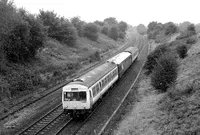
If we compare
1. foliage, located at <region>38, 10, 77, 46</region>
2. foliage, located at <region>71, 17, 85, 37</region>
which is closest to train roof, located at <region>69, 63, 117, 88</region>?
foliage, located at <region>38, 10, 77, 46</region>

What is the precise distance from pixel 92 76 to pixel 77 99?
347 cm

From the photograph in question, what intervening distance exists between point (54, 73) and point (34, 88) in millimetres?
5340

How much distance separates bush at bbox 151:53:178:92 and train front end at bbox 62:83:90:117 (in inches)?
297

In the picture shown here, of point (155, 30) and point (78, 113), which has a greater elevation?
point (155, 30)

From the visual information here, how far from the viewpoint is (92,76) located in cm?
1881

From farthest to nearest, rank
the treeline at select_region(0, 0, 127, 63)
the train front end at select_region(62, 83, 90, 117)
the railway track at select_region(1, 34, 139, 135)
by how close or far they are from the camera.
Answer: the treeline at select_region(0, 0, 127, 63) < the train front end at select_region(62, 83, 90, 117) < the railway track at select_region(1, 34, 139, 135)

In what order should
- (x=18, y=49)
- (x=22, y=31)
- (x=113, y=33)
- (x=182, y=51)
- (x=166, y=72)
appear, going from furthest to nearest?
(x=113, y=33), (x=182, y=51), (x=18, y=49), (x=22, y=31), (x=166, y=72)

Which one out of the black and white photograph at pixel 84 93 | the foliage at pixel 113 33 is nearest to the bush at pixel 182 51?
the black and white photograph at pixel 84 93

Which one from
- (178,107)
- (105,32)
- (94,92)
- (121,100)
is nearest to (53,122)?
(94,92)

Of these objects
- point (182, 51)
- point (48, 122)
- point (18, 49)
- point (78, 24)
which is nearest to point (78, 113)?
point (48, 122)

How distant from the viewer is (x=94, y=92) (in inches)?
688

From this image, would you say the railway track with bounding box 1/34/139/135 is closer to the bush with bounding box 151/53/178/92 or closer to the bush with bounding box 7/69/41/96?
the bush with bounding box 7/69/41/96

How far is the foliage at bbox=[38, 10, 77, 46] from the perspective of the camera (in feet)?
143

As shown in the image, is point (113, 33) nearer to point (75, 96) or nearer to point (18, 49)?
point (18, 49)
